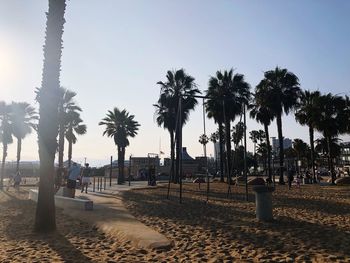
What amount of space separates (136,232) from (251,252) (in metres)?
3.22

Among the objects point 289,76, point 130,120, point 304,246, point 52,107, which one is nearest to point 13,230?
point 52,107

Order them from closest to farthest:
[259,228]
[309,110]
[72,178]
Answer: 1. [259,228]
2. [72,178]
3. [309,110]

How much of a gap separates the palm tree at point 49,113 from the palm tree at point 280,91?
91.9ft

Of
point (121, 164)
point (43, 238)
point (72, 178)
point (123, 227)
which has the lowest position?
point (43, 238)

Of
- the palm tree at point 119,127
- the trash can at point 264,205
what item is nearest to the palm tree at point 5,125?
the palm tree at point 119,127

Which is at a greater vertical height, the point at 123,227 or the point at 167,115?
the point at 167,115

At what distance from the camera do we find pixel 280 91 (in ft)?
119

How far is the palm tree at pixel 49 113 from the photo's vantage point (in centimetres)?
1052

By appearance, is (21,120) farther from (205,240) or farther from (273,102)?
(205,240)

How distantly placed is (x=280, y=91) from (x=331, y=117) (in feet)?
17.9

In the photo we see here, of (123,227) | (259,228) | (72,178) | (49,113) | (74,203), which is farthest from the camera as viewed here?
(72,178)

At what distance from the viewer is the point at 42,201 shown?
414 inches

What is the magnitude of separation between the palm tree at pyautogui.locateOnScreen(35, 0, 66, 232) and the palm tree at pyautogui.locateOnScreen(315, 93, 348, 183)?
30608mm

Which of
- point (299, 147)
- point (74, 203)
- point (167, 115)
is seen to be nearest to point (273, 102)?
point (167, 115)
